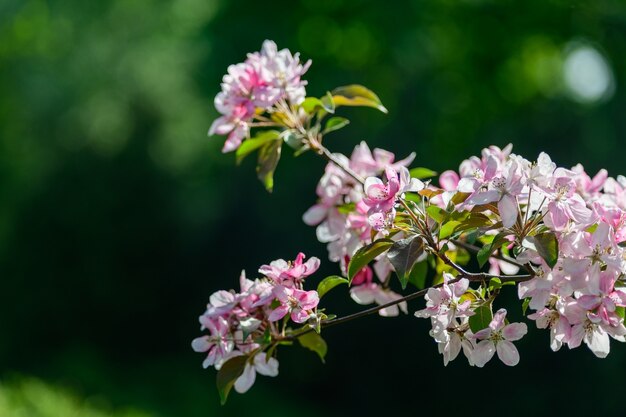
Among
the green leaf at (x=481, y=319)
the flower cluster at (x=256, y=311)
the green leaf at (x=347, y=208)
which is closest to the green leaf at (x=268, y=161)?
the green leaf at (x=347, y=208)

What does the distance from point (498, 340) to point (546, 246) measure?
0.14 m

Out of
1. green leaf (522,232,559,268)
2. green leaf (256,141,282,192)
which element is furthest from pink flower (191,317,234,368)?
green leaf (522,232,559,268)

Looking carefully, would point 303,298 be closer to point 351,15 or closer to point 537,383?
point 537,383

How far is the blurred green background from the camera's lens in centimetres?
589

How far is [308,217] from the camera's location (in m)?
1.45

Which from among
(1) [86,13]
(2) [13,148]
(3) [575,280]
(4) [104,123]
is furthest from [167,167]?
(3) [575,280]

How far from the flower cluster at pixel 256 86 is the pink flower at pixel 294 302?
0.31m

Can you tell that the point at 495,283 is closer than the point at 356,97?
Yes

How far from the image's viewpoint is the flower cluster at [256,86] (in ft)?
4.37

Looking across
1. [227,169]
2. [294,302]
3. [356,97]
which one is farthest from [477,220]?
[227,169]

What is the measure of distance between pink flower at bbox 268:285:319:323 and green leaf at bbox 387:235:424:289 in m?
0.12

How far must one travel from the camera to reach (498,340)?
106 centimetres

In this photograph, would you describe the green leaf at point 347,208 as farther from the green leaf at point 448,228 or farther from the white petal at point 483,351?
the white petal at point 483,351

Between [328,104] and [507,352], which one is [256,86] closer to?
[328,104]
